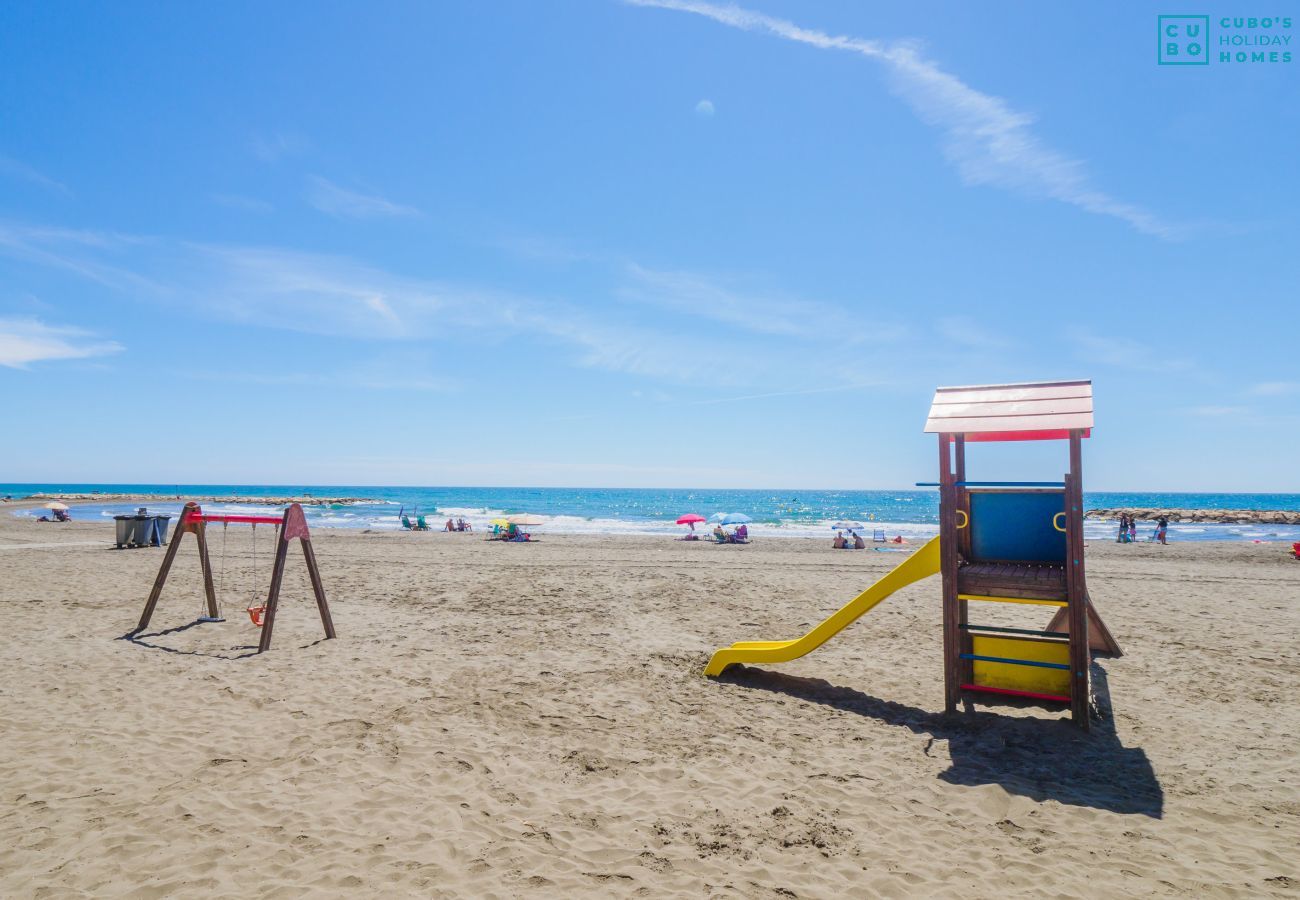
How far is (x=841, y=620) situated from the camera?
8125mm

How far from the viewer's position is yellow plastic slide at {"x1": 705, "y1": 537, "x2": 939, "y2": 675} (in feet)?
24.8

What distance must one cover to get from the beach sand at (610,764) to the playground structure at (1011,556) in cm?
45

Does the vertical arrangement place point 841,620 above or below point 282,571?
below

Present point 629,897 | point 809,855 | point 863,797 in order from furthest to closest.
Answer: point 863,797 < point 809,855 < point 629,897

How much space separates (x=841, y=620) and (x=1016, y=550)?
6.79ft

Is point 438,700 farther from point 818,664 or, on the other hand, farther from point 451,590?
point 451,590

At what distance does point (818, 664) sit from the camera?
30.9 ft

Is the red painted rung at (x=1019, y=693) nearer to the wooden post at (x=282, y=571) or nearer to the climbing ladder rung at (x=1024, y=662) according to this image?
the climbing ladder rung at (x=1024, y=662)

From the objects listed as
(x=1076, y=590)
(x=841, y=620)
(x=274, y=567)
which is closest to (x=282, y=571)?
(x=274, y=567)

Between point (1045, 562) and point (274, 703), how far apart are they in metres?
8.46

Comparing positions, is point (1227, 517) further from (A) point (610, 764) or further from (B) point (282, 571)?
(B) point (282, 571)

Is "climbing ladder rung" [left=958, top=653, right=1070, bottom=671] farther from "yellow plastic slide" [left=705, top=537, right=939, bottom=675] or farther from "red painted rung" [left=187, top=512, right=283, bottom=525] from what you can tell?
"red painted rung" [left=187, top=512, right=283, bottom=525]

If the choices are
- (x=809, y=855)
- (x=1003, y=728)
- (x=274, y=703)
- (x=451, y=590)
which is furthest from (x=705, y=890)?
(x=451, y=590)

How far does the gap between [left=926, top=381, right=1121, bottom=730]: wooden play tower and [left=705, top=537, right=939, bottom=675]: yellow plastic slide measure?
26 centimetres
